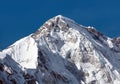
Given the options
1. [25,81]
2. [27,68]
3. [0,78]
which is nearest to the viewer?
[0,78]

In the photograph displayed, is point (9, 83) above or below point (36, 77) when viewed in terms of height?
below

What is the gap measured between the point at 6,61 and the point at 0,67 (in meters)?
8.07

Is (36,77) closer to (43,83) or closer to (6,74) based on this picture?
(43,83)

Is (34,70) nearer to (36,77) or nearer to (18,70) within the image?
(36,77)

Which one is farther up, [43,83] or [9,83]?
[43,83]

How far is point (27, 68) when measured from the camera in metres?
195

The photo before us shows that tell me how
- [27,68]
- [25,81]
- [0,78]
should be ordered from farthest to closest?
[27,68] < [25,81] < [0,78]

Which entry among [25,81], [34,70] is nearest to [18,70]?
[25,81]

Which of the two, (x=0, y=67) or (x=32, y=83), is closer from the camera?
(x=0, y=67)

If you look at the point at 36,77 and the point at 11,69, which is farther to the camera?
the point at 36,77

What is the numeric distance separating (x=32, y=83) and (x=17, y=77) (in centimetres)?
881

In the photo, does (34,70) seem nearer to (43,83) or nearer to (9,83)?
(43,83)

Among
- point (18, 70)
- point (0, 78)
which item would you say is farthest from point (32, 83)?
point (0, 78)

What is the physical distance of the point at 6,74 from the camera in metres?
176
